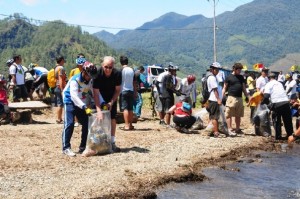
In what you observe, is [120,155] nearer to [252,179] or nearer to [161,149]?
[161,149]

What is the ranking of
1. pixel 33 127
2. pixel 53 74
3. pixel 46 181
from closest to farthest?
pixel 46 181, pixel 33 127, pixel 53 74

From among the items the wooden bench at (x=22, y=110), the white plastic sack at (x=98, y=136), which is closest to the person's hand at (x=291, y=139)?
the white plastic sack at (x=98, y=136)

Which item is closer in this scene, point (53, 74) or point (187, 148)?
point (187, 148)

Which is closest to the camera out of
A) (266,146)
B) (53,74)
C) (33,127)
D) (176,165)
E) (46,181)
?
(46,181)

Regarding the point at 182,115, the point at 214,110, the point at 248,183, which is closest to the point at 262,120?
the point at 214,110

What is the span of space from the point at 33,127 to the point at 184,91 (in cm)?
414

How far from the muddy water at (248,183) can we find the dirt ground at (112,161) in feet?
0.91

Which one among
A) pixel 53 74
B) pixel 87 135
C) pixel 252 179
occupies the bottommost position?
pixel 252 179

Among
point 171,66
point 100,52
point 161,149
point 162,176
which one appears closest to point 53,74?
point 171,66

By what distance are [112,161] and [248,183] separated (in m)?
2.30

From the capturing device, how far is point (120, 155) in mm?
8789

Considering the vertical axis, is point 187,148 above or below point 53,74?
below

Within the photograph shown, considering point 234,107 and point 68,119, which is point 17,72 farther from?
point 234,107

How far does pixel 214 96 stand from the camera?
37.8 ft
